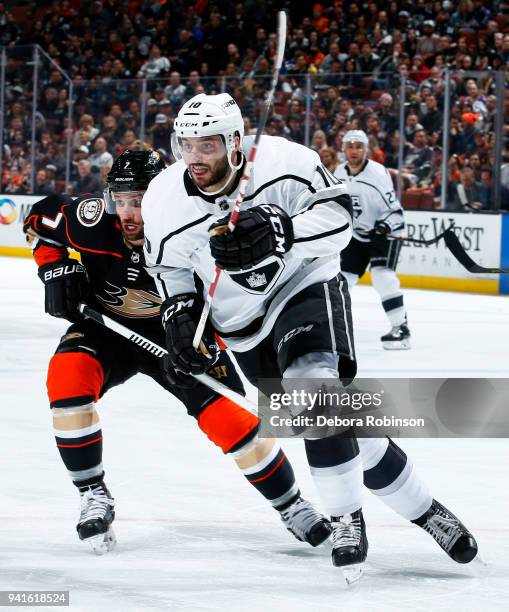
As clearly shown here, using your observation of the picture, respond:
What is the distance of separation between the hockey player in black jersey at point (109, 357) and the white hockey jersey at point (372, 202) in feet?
12.3

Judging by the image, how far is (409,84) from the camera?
9.41m

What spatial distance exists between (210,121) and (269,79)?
8.01 meters

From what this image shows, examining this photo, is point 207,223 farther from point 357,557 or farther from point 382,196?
point 382,196

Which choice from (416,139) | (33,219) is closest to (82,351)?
(33,219)

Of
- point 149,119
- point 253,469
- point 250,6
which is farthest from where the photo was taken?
point 250,6

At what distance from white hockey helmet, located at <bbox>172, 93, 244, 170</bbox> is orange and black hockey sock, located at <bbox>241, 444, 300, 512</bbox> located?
0.70m

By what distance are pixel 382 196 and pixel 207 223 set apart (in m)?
4.34

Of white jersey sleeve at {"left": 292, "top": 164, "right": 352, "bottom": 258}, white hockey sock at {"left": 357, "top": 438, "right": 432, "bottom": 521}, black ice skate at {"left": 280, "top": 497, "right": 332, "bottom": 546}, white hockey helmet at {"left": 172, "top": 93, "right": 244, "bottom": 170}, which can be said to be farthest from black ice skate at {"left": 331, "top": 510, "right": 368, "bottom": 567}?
white hockey helmet at {"left": 172, "top": 93, "right": 244, "bottom": 170}

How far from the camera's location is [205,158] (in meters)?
2.53

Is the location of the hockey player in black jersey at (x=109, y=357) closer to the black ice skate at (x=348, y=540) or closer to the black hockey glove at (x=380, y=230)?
the black ice skate at (x=348, y=540)

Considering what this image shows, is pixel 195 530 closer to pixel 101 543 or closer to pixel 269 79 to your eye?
pixel 101 543

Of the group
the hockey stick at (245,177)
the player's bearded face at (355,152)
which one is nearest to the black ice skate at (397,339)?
the player's bearded face at (355,152)

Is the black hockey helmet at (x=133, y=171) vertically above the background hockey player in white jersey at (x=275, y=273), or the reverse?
the black hockey helmet at (x=133, y=171)

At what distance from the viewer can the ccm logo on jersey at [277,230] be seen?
7.88ft
